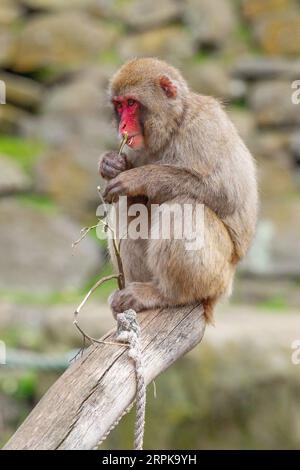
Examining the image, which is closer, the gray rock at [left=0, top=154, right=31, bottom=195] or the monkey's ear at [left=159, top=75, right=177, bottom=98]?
the monkey's ear at [left=159, top=75, right=177, bottom=98]

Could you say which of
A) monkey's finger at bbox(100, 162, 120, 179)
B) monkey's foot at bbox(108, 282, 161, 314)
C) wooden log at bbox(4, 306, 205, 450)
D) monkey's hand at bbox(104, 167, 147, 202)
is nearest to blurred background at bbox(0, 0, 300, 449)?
monkey's foot at bbox(108, 282, 161, 314)

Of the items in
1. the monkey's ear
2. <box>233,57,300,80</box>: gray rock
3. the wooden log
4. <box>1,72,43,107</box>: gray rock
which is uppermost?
<box>233,57,300,80</box>: gray rock

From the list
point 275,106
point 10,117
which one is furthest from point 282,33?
point 10,117

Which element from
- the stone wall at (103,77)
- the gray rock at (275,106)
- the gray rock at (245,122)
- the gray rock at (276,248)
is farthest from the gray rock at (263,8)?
the gray rock at (276,248)

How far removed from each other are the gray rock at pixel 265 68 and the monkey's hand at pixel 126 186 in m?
6.57

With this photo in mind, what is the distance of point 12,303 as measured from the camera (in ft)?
29.2

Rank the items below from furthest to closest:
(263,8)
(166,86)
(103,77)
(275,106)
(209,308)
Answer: (103,77)
(263,8)
(275,106)
(166,86)
(209,308)

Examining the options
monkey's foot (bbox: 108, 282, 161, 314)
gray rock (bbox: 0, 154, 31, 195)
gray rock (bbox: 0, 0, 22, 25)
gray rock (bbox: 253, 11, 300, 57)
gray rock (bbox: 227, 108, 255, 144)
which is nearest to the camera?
monkey's foot (bbox: 108, 282, 161, 314)

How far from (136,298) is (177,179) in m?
0.57

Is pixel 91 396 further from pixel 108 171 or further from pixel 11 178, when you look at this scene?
pixel 11 178

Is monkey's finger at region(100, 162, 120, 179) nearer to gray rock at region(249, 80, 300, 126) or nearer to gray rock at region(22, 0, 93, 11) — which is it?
gray rock at region(249, 80, 300, 126)

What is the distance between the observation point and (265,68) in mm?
10516

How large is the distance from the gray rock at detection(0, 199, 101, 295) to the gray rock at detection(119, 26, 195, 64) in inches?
94.5

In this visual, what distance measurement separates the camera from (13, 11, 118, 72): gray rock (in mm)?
11258
